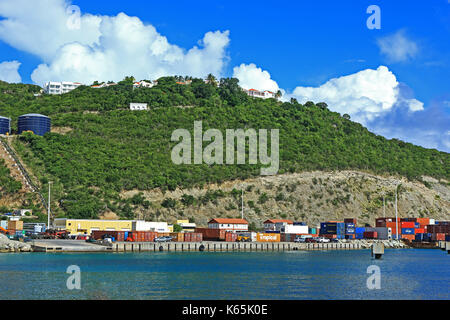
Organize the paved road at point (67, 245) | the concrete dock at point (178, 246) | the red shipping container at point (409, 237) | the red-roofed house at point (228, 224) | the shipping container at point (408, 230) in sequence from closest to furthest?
the paved road at point (67, 245)
the concrete dock at point (178, 246)
the red-roofed house at point (228, 224)
the red shipping container at point (409, 237)
the shipping container at point (408, 230)

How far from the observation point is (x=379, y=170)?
15250 cm

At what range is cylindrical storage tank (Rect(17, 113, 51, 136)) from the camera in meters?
138

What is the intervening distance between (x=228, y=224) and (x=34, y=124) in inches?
2679

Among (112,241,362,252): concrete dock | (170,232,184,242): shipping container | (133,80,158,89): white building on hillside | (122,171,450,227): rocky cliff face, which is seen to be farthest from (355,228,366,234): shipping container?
(133,80,158,89): white building on hillside

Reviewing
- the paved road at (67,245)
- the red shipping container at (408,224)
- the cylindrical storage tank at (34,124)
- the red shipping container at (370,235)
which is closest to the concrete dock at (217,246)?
the paved road at (67,245)

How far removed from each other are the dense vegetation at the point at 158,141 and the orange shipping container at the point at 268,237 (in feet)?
76.5

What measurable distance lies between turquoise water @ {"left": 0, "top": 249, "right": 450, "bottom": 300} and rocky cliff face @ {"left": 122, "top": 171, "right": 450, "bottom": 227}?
5056cm

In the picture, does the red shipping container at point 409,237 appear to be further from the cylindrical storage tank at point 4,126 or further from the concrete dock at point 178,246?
the cylindrical storage tank at point 4,126

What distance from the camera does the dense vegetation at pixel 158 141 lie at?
116 m

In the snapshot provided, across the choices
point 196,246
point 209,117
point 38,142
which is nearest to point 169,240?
point 196,246

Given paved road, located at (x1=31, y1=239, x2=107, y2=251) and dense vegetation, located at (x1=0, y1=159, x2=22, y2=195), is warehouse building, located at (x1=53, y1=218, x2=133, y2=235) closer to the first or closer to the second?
paved road, located at (x1=31, y1=239, x2=107, y2=251)

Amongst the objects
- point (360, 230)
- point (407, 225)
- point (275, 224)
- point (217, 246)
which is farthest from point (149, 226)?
point (407, 225)

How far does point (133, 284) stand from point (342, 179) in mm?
104029
